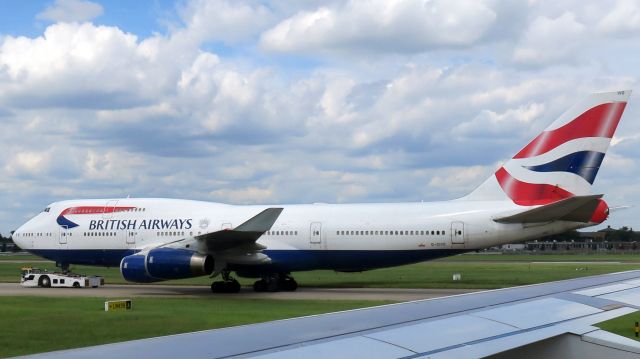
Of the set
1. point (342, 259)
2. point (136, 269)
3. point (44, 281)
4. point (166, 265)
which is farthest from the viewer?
point (44, 281)

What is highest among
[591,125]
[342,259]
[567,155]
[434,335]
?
[591,125]

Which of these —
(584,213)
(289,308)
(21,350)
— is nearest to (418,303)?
(21,350)

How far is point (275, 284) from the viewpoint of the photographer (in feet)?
88.0

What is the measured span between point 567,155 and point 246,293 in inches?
445

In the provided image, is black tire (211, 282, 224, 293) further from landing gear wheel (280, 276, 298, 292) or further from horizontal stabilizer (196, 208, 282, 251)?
landing gear wheel (280, 276, 298, 292)

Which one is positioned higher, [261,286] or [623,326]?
[261,286]

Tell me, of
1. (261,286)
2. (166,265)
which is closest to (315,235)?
(261,286)

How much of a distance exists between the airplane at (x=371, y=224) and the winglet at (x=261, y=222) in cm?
3

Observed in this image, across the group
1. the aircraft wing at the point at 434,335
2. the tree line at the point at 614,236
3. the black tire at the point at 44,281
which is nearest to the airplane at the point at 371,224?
the black tire at the point at 44,281

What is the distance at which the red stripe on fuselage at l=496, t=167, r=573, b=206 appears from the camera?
77.6ft

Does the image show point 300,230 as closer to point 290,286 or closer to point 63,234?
point 290,286

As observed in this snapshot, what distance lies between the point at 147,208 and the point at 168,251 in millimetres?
4758

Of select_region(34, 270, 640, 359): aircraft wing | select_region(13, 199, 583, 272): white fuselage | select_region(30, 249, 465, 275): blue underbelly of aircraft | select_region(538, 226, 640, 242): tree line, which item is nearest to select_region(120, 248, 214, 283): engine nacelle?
select_region(13, 199, 583, 272): white fuselage

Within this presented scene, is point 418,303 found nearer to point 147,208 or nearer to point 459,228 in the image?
point 459,228
